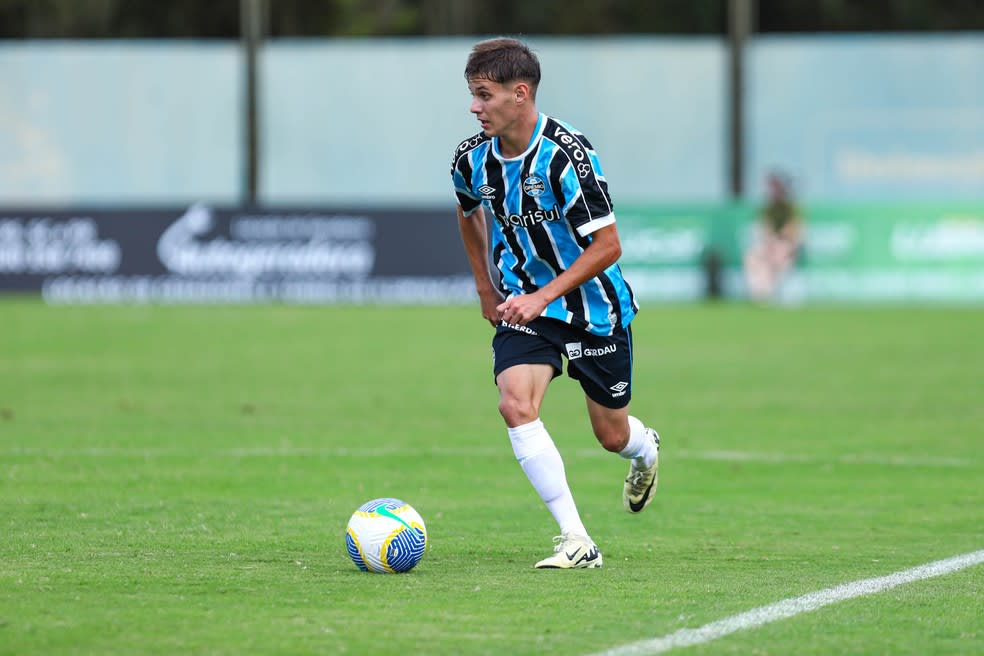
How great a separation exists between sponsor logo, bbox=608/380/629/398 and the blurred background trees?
3135cm

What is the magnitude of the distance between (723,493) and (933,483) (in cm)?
128

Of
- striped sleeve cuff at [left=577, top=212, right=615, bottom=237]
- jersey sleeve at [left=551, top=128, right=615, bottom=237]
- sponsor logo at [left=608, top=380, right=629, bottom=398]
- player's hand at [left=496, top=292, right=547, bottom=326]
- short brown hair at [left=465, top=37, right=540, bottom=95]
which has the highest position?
short brown hair at [left=465, top=37, right=540, bottom=95]

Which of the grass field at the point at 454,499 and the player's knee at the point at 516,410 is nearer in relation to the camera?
the grass field at the point at 454,499

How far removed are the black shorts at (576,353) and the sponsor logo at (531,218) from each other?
423 millimetres

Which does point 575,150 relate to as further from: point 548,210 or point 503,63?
point 503,63

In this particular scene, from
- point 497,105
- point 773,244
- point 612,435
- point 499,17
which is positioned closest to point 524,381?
point 612,435

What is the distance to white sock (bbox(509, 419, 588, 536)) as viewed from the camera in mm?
7195

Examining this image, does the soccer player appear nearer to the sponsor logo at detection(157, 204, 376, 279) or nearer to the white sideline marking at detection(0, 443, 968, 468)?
the white sideline marking at detection(0, 443, 968, 468)

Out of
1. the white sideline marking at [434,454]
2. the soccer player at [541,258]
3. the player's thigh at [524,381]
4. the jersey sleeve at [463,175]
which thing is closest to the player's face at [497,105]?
the soccer player at [541,258]

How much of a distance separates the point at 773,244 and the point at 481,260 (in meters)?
20.1

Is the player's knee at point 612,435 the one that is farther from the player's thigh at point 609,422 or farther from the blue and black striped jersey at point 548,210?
the blue and black striped jersey at point 548,210

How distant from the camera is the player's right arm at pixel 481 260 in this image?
774 centimetres

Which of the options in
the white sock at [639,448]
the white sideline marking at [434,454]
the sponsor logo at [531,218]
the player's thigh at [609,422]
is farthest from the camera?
the white sideline marking at [434,454]

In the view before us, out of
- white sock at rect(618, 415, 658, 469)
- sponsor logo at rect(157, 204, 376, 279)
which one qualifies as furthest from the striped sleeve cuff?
sponsor logo at rect(157, 204, 376, 279)
